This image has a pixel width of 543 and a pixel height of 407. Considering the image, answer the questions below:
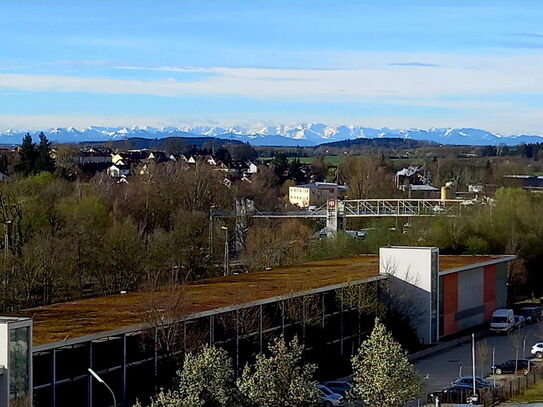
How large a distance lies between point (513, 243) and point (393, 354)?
24.0 meters

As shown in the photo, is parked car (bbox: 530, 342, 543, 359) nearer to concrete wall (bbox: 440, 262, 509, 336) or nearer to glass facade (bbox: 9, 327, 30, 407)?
concrete wall (bbox: 440, 262, 509, 336)

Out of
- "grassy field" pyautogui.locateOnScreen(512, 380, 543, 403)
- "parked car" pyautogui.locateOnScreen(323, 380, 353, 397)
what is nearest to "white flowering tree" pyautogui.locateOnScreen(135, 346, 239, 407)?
"parked car" pyautogui.locateOnScreen(323, 380, 353, 397)

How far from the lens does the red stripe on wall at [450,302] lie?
2978 centimetres

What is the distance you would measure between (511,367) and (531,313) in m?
9.90

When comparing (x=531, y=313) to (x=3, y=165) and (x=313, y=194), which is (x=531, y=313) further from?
(x=3, y=165)

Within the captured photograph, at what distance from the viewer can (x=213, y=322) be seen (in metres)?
20.6

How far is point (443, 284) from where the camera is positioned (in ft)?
97.2

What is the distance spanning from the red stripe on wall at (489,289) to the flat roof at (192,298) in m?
1.63

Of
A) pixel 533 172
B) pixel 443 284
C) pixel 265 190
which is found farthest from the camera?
pixel 533 172

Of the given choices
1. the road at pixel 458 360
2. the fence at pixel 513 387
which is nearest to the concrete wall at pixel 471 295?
the road at pixel 458 360

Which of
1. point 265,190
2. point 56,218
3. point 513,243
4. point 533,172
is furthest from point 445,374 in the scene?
point 533,172

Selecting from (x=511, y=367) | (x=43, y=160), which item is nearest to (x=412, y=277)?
(x=511, y=367)

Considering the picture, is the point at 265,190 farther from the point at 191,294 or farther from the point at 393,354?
the point at 393,354

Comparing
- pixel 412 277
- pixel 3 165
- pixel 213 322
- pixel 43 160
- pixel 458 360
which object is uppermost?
pixel 43 160
